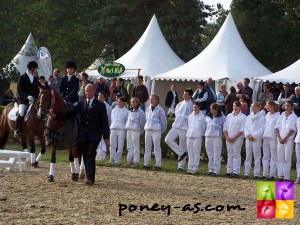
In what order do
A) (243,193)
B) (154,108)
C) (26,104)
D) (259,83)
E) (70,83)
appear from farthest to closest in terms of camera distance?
1. (259,83)
2. (154,108)
3. (26,104)
4. (70,83)
5. (243,193)

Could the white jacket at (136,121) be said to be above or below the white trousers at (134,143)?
above

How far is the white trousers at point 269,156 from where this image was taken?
20.9m

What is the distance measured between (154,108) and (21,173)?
4420 millimetres

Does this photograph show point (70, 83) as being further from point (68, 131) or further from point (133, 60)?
point (133, 60)

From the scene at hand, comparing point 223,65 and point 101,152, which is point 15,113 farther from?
point 223,65

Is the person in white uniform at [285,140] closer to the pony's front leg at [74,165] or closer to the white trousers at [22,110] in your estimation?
the pony's front leg at [74,165]

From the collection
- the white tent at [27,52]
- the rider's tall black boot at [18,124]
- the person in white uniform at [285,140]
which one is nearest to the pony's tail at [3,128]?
the rider's tall black boot at [18,124]

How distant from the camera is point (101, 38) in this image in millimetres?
53406

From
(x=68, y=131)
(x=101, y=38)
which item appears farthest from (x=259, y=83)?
(x=101, y=38)

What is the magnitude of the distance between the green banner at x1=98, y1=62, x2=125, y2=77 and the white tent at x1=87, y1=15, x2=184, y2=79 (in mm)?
446

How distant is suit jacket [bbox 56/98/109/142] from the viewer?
707 inches

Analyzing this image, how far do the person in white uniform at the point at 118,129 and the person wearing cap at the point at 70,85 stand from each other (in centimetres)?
442

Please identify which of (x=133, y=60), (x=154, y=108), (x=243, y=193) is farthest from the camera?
(x=133, y=60)

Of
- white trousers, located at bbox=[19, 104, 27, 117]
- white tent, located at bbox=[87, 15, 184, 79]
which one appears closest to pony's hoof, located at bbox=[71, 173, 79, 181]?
white trousers, located at bbox=[19, 104, 27, 117]
